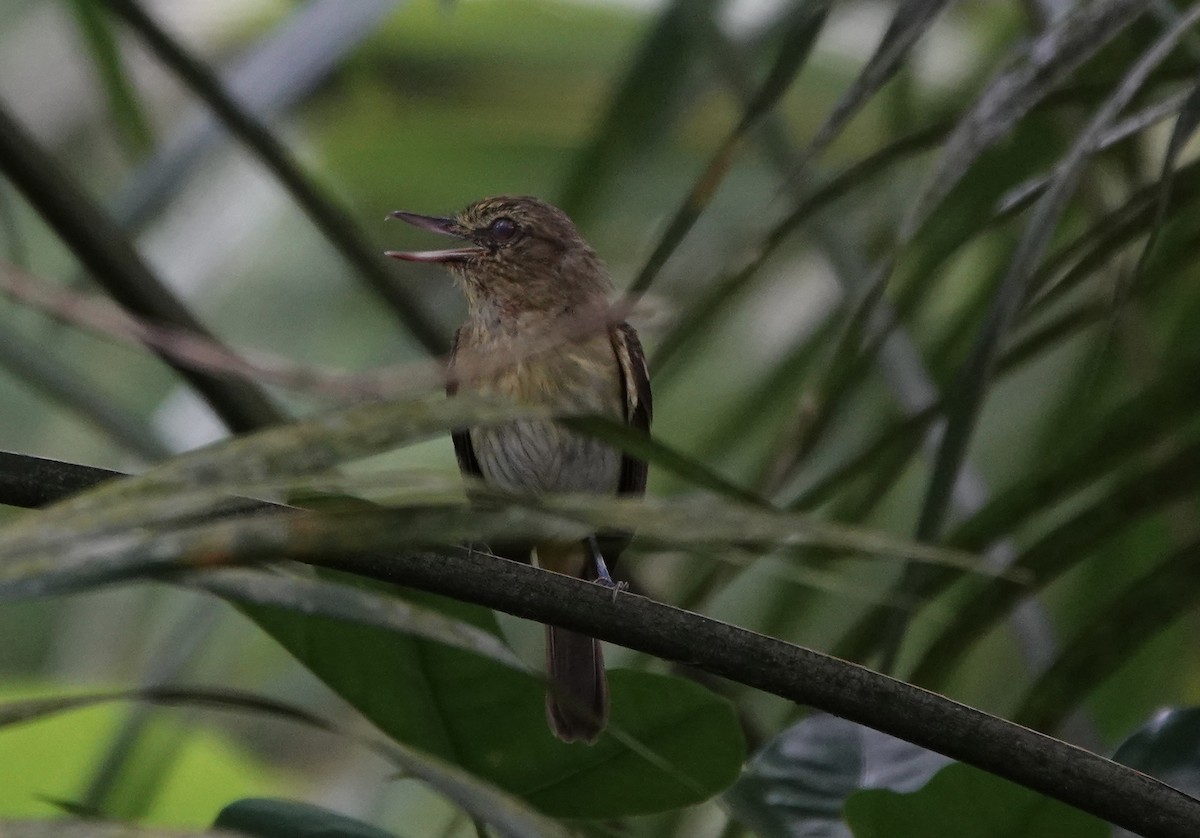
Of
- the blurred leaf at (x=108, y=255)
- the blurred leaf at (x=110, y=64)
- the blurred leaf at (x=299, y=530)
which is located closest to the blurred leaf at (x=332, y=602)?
the blurred leaf at (x=299, y=530)

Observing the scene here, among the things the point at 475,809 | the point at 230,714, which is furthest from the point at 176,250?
the point at 475,809

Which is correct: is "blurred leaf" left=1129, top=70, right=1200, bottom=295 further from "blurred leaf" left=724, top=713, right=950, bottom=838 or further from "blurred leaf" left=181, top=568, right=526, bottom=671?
"blurred leaf" left=181, top=568, right=526, bottom=671

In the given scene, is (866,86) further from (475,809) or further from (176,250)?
(176,250)

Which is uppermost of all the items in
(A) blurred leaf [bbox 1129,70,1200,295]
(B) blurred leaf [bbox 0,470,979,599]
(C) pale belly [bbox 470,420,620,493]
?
(C) pale belly [bbox 470,420,620,493]

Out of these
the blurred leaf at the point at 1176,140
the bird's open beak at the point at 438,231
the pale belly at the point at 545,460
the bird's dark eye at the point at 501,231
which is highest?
the bird's dark eye at the point at 501,231

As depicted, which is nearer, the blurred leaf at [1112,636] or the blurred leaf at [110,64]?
the blurred leaf at [1112,636]

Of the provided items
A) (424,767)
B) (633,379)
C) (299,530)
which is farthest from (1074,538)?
(633,379)

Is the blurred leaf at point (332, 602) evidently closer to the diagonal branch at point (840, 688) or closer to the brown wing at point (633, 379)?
the diagonal branch at point (840, 688)

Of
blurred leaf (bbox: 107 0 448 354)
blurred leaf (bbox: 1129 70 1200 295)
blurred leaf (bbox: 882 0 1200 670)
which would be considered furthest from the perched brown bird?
blurred leaf (bbox: 1129 70 1200 295)
